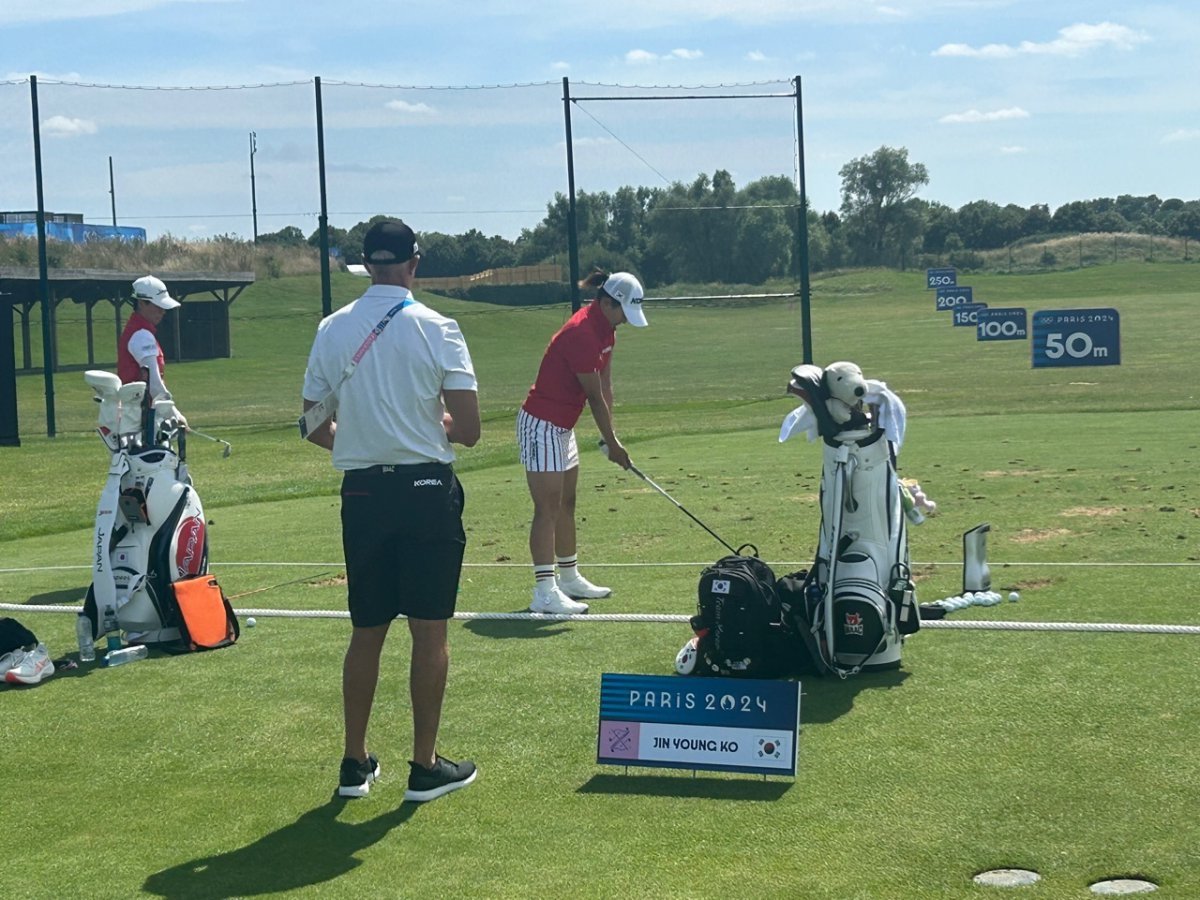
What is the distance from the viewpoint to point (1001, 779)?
5.25m

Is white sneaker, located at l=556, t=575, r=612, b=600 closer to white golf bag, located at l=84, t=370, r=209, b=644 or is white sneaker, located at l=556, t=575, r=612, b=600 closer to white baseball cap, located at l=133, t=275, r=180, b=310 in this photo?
white golf bag, located at l=84, t=370, r=209, b=644

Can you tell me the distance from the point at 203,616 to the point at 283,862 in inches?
128

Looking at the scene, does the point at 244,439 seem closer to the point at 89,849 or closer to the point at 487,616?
the point at 487,616

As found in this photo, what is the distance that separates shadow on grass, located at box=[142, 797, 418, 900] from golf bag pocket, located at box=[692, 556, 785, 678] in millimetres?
1865

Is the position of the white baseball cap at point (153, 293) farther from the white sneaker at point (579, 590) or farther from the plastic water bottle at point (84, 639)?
the white sneaker at point (579, 590)

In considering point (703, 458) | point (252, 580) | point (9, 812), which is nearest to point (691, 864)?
point (9, 812)

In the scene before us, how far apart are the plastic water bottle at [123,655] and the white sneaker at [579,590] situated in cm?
242

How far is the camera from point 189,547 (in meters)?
8.27

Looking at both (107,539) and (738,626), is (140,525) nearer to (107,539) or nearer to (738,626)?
(107,539)

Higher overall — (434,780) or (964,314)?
(964,314)

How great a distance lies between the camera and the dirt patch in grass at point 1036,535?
1059cm

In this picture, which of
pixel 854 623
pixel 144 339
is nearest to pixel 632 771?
pixel 854 623

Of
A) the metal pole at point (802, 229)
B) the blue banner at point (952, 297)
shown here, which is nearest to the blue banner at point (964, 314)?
the blue banner at point (952, 297)

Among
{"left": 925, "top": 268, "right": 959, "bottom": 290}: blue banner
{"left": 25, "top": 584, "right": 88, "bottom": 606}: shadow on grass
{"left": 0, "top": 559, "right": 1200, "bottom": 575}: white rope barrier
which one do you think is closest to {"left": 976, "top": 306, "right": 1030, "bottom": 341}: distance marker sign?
{"left": 0, "top": 559, "right": 1200, "bottom": 575}: white rope barrier
